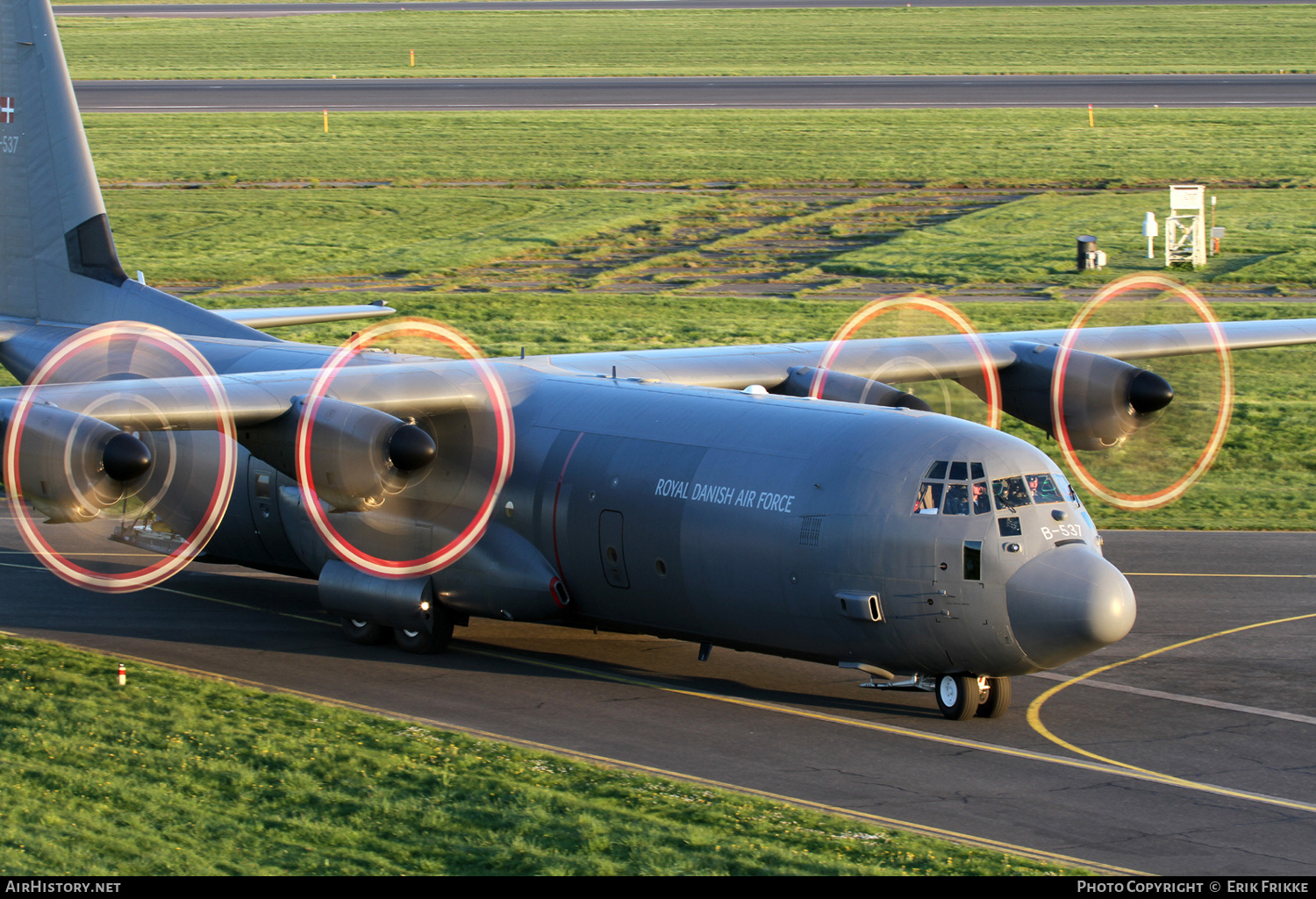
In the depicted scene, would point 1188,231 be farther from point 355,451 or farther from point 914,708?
point 355,451

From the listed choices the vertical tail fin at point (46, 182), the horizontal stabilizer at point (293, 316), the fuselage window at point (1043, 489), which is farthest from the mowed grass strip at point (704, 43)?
the fuselage window at point (1043, 489)

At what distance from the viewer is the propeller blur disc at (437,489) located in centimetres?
2352

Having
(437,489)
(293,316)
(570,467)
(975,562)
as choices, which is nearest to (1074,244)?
(293,316)

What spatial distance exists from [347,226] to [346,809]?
5181 cm

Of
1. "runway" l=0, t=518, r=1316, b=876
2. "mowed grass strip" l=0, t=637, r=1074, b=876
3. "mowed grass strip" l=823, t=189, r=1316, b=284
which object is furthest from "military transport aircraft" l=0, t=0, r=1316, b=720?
"mowed grass strip" l=823, t=189, r=1316, b=284

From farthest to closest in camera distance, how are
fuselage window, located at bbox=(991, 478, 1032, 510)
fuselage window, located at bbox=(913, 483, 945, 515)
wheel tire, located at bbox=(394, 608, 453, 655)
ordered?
wheel tire, located at bbox=(394, 608, 453, 655) < fuselage window, located at bbox=(913, 483, 945, 515) < fuselage window, located at bbox=(991, 478, 1032, 510)

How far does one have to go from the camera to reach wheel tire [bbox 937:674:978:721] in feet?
66.8

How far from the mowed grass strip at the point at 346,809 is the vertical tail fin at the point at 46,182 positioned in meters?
11.0

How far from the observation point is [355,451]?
21.7 metres

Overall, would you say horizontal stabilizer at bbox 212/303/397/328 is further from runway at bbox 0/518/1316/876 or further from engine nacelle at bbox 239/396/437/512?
engine nacelle at bbox 239/396/437/512

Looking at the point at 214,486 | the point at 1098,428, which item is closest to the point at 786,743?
the point at 1098,428

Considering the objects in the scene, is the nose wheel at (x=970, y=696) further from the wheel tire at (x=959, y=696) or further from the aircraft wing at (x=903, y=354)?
the aircraft wing at (x=903, y=354)

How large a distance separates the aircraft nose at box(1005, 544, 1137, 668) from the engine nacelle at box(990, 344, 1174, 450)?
7659 millimetres
